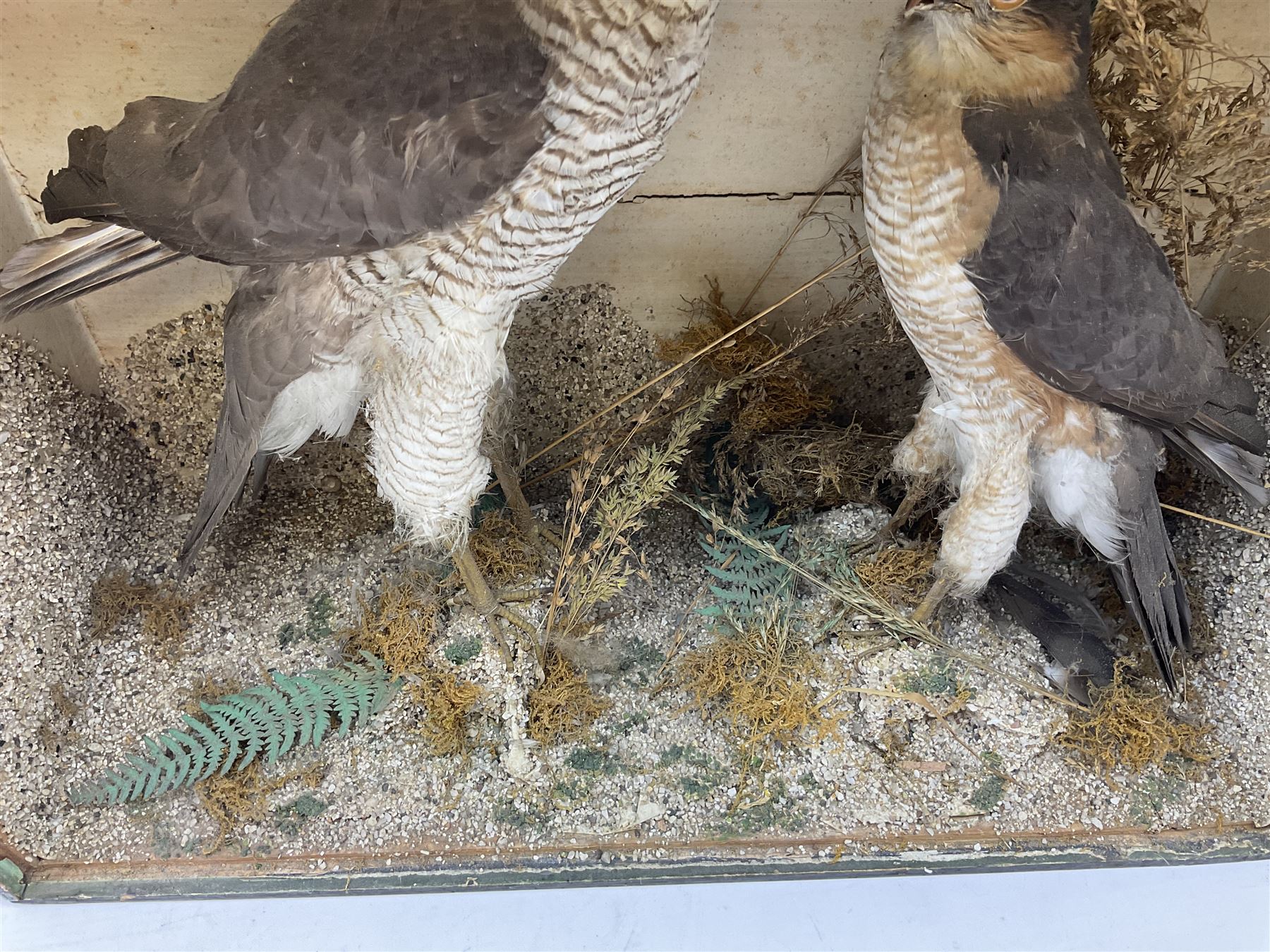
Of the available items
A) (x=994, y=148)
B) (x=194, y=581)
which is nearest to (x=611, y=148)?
(x=994, y=148)

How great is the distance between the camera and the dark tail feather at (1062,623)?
1.48m

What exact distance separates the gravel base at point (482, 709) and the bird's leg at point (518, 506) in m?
0.23

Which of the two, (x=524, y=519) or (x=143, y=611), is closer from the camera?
(x=143, y=611)

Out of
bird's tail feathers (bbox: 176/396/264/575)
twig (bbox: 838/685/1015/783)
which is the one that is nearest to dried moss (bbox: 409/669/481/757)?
bird's tail feathers (bbox: 176/396/264/575)

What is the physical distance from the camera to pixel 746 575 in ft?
5.03

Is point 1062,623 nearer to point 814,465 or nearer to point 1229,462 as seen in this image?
point 1229,462

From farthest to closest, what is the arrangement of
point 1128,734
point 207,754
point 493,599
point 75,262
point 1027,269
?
point 493,599 < point 1128,734 < point 207,754 < point 75,262 < point 1027,269

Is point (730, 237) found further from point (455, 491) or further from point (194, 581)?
point (194, 581)

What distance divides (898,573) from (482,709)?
91cm

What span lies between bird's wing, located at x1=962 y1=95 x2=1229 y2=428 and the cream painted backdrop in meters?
0.47

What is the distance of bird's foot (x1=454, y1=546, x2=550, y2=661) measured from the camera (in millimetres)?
1458

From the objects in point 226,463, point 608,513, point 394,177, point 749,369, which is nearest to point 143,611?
point 226,463

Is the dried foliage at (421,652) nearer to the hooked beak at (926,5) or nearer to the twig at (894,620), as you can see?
the twig at (894,620)

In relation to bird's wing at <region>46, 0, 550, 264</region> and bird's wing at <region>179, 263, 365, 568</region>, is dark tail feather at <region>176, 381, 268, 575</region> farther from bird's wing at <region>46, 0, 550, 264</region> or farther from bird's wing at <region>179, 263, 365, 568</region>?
bird's wing at <region>46, 0, 550, 264</region>
